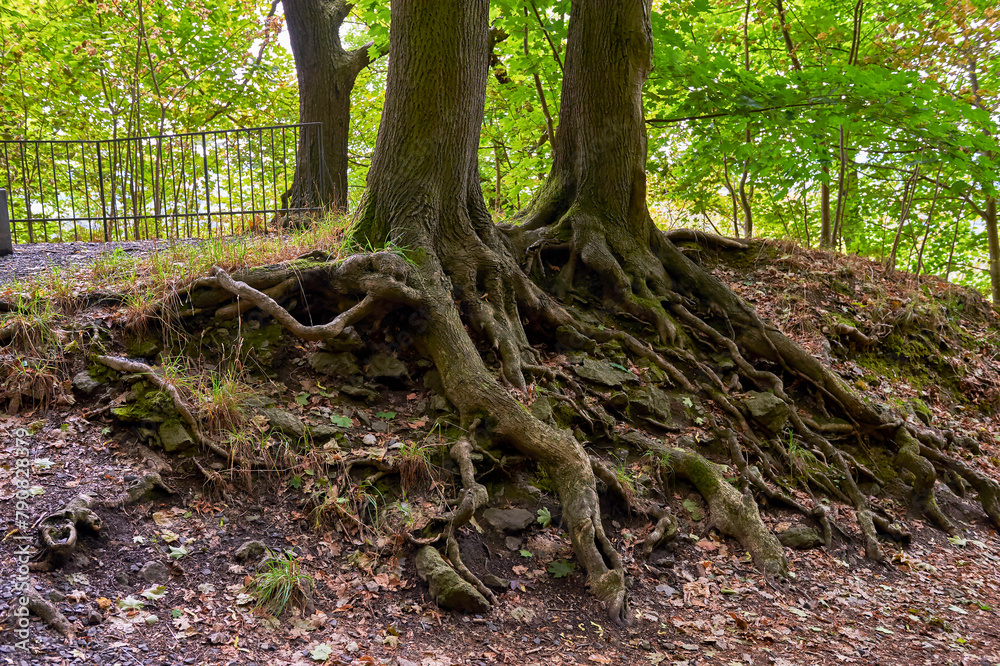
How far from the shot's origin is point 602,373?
5.54 m

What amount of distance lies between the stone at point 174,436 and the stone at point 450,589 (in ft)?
5.59

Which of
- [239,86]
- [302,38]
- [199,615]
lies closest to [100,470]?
[199,615]

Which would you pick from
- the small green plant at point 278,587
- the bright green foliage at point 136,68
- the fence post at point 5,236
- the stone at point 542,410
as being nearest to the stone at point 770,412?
the stone at point 542,410

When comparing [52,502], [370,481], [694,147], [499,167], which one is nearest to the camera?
[52,502]

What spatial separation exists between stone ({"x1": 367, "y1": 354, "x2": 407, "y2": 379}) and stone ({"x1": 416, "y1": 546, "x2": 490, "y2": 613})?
171 cm

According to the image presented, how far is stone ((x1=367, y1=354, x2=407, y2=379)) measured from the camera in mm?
4828

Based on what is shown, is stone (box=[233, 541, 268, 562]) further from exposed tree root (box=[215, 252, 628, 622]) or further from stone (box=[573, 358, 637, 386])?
stone (box=[573, 358, 637, 386])

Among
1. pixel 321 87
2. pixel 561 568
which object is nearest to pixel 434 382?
pixel 561 568

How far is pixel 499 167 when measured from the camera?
48.9ft

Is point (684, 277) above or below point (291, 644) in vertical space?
above

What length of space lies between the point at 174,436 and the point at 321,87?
297 inches

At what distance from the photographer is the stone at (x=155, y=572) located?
3.09 metres

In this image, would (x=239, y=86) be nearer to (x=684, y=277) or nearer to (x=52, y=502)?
(x=684, y=277)

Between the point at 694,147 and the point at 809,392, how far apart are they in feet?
15.5
